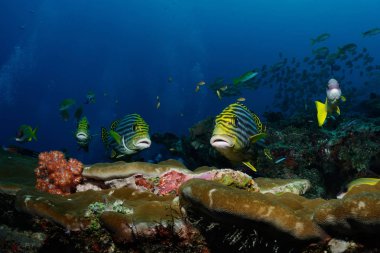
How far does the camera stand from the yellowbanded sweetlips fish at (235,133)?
122 inches

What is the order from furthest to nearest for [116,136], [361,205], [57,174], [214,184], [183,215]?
[57,174] < [116,136] < [183,215] < [214,184] < [361,205]

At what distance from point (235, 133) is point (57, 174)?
2.93 meters

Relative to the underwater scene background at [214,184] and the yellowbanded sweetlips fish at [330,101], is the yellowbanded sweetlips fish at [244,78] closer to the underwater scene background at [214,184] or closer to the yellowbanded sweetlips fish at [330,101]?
the underwater scene background at [214,184]

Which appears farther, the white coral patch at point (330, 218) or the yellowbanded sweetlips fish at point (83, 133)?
the yellowbanded sweetlips fish at point (83, 133)

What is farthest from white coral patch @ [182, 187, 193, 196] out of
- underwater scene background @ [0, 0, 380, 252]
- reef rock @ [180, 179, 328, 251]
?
reef rock @ [180, 179, 328, 251]

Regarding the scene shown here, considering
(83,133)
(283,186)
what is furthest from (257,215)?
(83,133)

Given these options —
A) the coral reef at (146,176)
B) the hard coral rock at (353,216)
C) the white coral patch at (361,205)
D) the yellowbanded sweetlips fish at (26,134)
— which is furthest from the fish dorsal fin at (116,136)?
the yellowbanded sweetlips fish at (26,134)

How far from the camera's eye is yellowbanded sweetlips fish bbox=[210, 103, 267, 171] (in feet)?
10.2

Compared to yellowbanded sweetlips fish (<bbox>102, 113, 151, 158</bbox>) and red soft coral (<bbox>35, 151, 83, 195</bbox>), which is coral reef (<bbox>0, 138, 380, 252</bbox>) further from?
yellowbanded sweetlips fish (<bbox>102, 113, 151, 158</bbox>)

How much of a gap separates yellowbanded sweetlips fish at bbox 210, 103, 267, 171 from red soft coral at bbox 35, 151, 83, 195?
8.14 ft

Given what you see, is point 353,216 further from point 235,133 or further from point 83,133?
point 83,133

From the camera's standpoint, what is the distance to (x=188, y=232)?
3072 millimetres

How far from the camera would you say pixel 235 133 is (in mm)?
3135

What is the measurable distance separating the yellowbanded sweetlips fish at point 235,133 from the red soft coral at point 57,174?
2.48 meters
